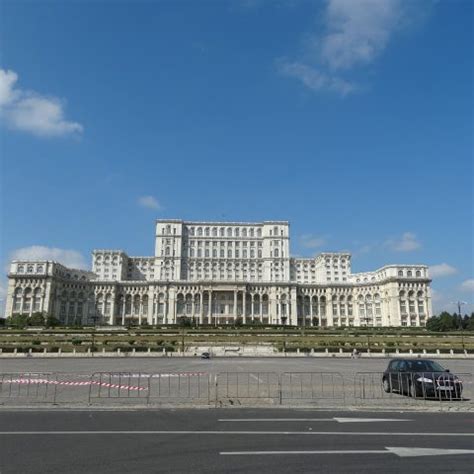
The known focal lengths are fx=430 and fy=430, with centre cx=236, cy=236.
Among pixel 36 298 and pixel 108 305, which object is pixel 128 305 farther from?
pixel 36 298

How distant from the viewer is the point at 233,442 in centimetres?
952

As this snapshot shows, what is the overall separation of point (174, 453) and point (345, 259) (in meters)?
160

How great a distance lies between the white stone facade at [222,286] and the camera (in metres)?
140

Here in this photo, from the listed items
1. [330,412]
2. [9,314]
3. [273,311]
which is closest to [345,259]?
[273,311]

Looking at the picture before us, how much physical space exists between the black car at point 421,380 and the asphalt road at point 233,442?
3.45 m

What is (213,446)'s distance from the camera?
915cm

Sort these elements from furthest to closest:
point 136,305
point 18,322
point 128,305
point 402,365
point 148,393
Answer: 1. point 128,305
2. point 136,305
3. point 18,322
4. point 402,365
5. point 148,393

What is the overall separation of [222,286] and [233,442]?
13272 centimetres

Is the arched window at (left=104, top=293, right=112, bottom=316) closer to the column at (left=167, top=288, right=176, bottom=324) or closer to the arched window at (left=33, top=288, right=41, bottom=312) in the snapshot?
the column at (left=167, top=288, right=176, bottom=324)

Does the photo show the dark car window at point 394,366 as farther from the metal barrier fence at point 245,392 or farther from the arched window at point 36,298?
the arched window at point 36,298

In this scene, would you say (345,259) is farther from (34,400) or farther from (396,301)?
(34,400)

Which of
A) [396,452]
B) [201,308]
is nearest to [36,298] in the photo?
[201,308]

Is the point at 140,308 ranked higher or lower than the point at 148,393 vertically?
higher

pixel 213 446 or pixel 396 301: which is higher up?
pixel 396 301
